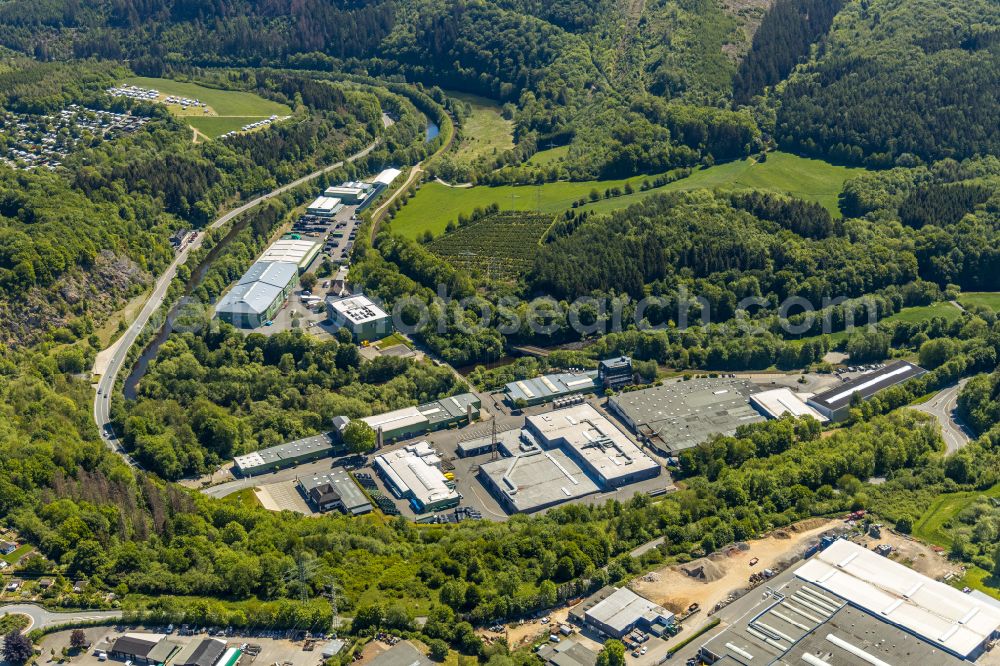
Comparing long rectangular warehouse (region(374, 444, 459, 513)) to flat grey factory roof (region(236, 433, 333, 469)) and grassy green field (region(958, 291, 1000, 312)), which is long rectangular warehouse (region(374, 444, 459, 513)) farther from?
grassy green field (region(958, 291, 1000, 312))

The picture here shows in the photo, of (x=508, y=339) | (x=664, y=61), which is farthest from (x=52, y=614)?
(x=664, y=61)

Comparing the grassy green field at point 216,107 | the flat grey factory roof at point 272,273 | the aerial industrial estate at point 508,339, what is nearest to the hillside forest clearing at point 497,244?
the aerial industrial estate at point 508,339

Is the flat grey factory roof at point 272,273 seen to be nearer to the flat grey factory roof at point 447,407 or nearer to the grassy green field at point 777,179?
the flat grey factory roof at point 447,407

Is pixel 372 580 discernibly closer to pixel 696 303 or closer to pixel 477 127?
pixel 696 303

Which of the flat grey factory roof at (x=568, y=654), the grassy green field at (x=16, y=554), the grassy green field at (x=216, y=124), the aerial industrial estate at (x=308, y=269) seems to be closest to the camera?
the flat grey factory roof at (x=568, y=654)

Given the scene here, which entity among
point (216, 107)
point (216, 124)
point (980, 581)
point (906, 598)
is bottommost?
point (216, 124)

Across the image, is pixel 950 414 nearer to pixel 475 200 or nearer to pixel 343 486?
pixel 343 486
